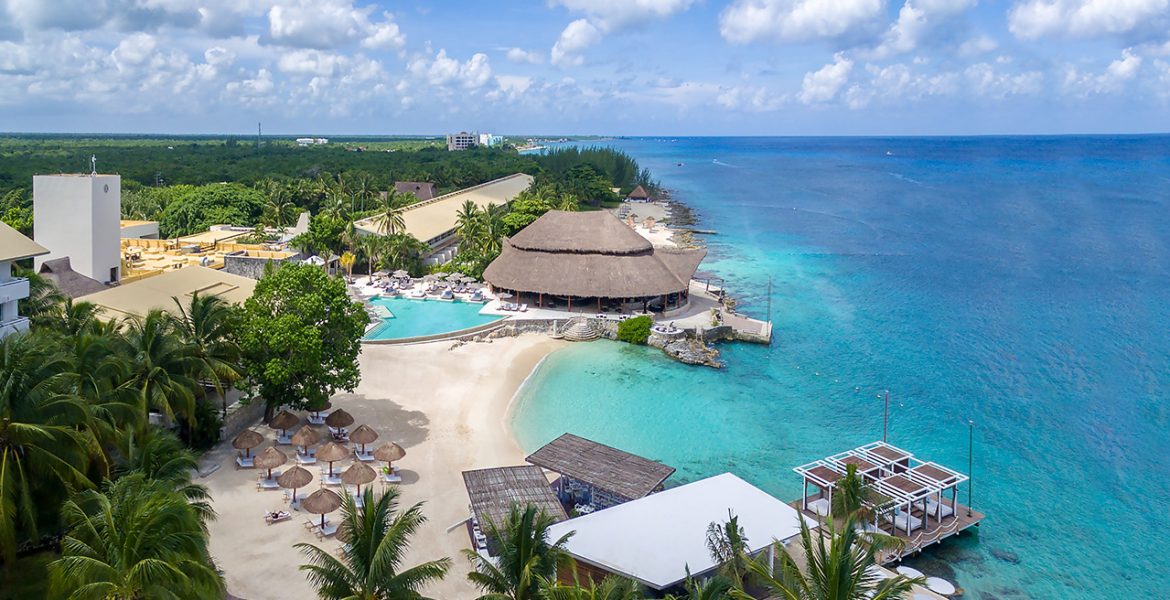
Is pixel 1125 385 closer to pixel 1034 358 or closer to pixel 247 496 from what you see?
pixel 1034 358

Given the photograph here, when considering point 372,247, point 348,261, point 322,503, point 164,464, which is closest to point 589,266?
point 372,247

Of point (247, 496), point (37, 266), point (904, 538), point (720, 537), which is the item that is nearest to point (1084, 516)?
point (904, 538)

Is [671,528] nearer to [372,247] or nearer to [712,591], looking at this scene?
[712,591]

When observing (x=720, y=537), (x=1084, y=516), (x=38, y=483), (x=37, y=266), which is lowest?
(x=1084, y=516)

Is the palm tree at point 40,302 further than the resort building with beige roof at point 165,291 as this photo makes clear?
No

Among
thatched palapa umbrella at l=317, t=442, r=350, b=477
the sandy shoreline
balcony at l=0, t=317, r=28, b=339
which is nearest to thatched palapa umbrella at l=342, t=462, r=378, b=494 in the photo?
thatched palapa umbrella at l=317, t=442, r=350, b=477

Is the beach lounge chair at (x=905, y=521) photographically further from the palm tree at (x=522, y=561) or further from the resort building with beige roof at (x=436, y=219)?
the resort building with beige roof at (x=436, y=219)

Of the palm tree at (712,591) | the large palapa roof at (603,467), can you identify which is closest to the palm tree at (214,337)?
the large palapa roof at (603,467)
